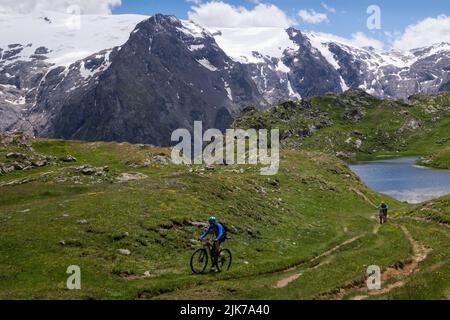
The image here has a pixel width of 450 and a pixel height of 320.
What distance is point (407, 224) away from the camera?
6272 centimetres

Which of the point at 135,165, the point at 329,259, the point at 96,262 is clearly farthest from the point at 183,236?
the point at 135,165

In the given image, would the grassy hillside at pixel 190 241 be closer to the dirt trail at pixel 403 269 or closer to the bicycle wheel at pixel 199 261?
the dirt trail at pixel 403 269

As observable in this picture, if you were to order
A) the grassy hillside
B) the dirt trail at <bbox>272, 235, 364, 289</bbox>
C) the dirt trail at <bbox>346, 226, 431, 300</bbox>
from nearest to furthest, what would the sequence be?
1. the grassy hillside
2. the dirt trail at <bbox>346, 226, 431, 300</bbox>
3. the dirt trail at <bbox>272, 235, 364, 289</bbox>

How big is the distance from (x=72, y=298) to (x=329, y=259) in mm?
24381

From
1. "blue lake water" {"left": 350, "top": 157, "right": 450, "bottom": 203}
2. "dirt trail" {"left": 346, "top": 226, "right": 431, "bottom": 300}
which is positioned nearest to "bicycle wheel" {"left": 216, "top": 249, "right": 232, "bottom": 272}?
"dirt trail" {"left": 346, "top": 226, "right": 431, "bottom": 300}

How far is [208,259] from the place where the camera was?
36750mm

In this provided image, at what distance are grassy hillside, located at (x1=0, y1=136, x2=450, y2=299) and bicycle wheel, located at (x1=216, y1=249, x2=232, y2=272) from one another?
3.35ft

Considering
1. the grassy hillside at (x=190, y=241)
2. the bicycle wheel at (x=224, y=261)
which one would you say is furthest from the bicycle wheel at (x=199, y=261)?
the bicycle wheel at (x=224, y=261)

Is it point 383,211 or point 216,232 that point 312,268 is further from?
point 383,211

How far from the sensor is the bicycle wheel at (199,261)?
115 feet

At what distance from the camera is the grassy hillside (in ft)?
103

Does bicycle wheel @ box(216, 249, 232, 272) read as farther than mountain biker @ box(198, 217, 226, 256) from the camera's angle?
Yes

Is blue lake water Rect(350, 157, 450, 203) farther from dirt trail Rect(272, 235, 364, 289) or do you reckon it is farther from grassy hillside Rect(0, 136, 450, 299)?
dirt trail Rect(272, 235, 364, 289)
